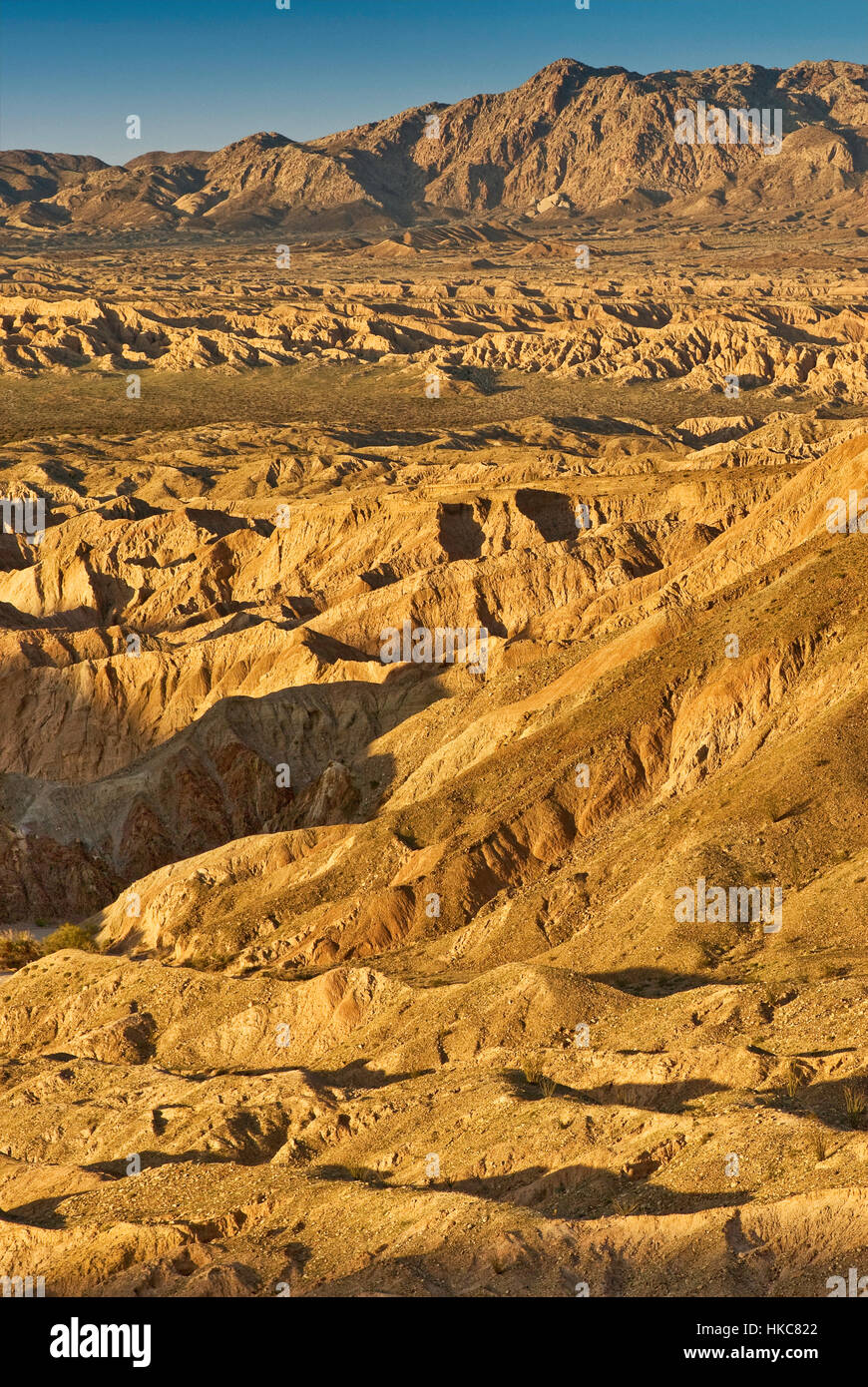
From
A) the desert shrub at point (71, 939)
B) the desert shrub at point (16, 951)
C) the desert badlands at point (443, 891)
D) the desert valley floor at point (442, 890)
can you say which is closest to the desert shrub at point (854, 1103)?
the desert badlands at point (443, 891)

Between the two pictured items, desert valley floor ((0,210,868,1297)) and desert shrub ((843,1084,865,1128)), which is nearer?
desert valley floor ((0,210,868,1297))

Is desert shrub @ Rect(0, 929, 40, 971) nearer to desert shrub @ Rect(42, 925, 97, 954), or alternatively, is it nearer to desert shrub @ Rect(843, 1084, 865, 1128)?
desert shrub @ Rect(42, 925, 97, 954)

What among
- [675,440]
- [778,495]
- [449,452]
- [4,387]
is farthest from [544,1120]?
[4,387]

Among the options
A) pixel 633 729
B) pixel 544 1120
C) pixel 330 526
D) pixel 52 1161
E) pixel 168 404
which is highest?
pixel 168 404

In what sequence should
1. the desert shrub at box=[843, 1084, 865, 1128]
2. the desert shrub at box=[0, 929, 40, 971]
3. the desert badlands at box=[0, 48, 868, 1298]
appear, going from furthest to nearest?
the desert shrub at box=[0, 929, 40, 971], the desert shrub at box=[843, 1084, 865, 1128], the desert badlands at box=[0, 48, 868, 1298]

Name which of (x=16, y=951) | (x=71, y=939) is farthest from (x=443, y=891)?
(x=16, y=951)

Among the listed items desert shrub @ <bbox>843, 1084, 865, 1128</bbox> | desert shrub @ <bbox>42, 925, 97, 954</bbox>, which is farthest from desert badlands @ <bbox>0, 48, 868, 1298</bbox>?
desert shrub @ <bbox>42, 925, 97, 954</bbox>

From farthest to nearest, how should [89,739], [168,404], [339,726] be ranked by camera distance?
[168,404] < [89,739] < [339,726]

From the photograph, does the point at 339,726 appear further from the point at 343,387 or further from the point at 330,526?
the point at 343,387

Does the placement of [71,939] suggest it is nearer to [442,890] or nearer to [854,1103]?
[442,890]
